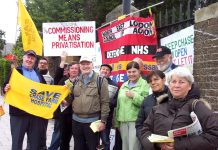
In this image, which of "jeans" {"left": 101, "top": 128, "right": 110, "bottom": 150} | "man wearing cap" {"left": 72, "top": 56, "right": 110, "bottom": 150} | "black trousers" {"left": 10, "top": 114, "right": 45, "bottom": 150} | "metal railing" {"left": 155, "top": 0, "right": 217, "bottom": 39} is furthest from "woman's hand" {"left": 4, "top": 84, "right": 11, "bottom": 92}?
"metal railing" {"left": 155, "top": 0, "right": 217, "bottom": 39}

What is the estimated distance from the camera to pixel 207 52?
5.56 metres

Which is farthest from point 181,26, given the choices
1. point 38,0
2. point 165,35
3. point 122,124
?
point 38,0

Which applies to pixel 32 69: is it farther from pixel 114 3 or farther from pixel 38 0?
pixel 38 0

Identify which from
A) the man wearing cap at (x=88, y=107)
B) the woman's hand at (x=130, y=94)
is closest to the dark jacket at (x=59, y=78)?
the man wearing cap at (x=88, y=107)

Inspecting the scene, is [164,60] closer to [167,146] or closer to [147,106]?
[147,106]

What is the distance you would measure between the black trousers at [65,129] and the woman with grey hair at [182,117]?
10.4 ft

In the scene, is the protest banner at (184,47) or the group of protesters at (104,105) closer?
the group of protesters at (104,105)

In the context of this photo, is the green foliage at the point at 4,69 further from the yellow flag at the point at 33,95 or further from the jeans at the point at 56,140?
the yellow flag at the point at 33,95

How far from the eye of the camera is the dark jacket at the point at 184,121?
305 centimetres

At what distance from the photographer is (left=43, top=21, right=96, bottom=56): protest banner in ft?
24.8

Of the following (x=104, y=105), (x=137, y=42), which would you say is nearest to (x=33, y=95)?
(x=104, y=105)

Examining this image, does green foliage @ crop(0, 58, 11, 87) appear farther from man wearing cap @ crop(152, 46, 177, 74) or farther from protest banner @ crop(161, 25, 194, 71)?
man wearing cap @ crop(152, 46, 177, 74)

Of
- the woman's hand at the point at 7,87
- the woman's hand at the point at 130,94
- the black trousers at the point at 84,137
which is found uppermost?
the woman's hand at the point at 7,87

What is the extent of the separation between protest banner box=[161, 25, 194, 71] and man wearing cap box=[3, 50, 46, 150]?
2.24 meters
